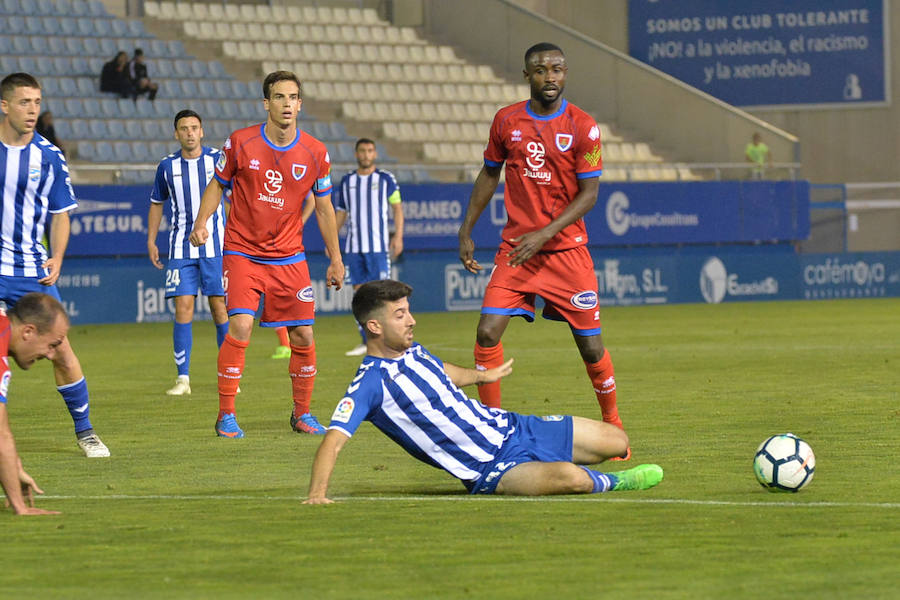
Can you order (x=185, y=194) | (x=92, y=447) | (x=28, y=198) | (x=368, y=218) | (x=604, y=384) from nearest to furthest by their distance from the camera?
(x=28, y=198) < (x=92, y=447) < (x=604, y=384) < (x=185, y=194) < (x=368, y=218)

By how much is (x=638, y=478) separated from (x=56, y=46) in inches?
854

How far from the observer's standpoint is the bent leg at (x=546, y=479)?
6.70 metres

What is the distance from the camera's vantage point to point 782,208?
94.1 ft

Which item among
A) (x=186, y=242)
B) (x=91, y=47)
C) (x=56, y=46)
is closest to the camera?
(x=186, y=242)

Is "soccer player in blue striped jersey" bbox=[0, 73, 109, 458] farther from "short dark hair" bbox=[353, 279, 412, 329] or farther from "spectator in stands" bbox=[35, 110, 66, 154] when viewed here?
"spectator in stands" bbox=[35, 110, 66, 154]

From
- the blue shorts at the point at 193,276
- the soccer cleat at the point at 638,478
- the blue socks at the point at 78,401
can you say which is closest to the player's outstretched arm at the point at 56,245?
the blue socks at the point at 78,401

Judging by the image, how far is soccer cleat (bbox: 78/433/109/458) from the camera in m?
8.54

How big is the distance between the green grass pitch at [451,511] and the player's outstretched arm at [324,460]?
10 cm

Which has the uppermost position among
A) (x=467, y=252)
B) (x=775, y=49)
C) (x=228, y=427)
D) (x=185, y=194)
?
(x=775, y=49)

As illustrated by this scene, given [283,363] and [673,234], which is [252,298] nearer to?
[283,363]

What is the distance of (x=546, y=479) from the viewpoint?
264 inches

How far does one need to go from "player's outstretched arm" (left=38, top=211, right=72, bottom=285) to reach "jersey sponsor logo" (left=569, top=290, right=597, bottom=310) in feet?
8.88

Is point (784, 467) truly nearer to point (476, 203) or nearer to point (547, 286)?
point (547, 286)

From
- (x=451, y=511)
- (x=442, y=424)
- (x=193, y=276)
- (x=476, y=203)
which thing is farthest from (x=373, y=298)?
(x=193, y=276)
